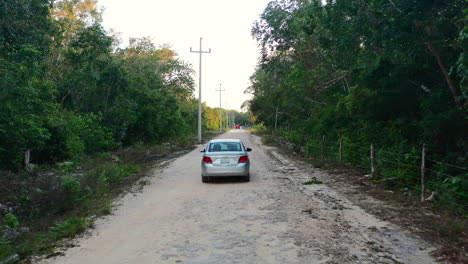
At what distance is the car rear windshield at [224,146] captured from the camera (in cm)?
1311

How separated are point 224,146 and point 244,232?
687 centimetres

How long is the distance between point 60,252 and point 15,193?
5.25m

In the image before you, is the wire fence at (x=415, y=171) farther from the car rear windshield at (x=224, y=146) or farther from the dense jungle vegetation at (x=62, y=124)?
the dense jungle vegetation at (x=62, y=124)

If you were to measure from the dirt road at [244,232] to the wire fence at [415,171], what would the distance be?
2055mm

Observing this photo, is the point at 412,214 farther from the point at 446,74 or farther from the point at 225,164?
the point at 225,164

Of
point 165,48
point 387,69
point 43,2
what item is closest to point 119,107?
point 43,2

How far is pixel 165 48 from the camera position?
5144 centimetres

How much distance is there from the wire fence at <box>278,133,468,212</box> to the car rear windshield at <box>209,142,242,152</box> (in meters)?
4.67

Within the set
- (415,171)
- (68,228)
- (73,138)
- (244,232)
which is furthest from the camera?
(73,138)

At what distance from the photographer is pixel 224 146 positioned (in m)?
13.4

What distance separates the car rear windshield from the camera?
13.1m

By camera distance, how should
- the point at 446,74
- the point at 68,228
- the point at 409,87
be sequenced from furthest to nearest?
the point at 409,87, the point at 446,74, the point at 68,228

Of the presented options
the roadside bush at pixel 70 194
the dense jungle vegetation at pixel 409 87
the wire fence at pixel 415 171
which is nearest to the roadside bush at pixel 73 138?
the roadside bush at pixel 70 194

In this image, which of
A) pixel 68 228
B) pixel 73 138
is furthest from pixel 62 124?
pixel 68 228
